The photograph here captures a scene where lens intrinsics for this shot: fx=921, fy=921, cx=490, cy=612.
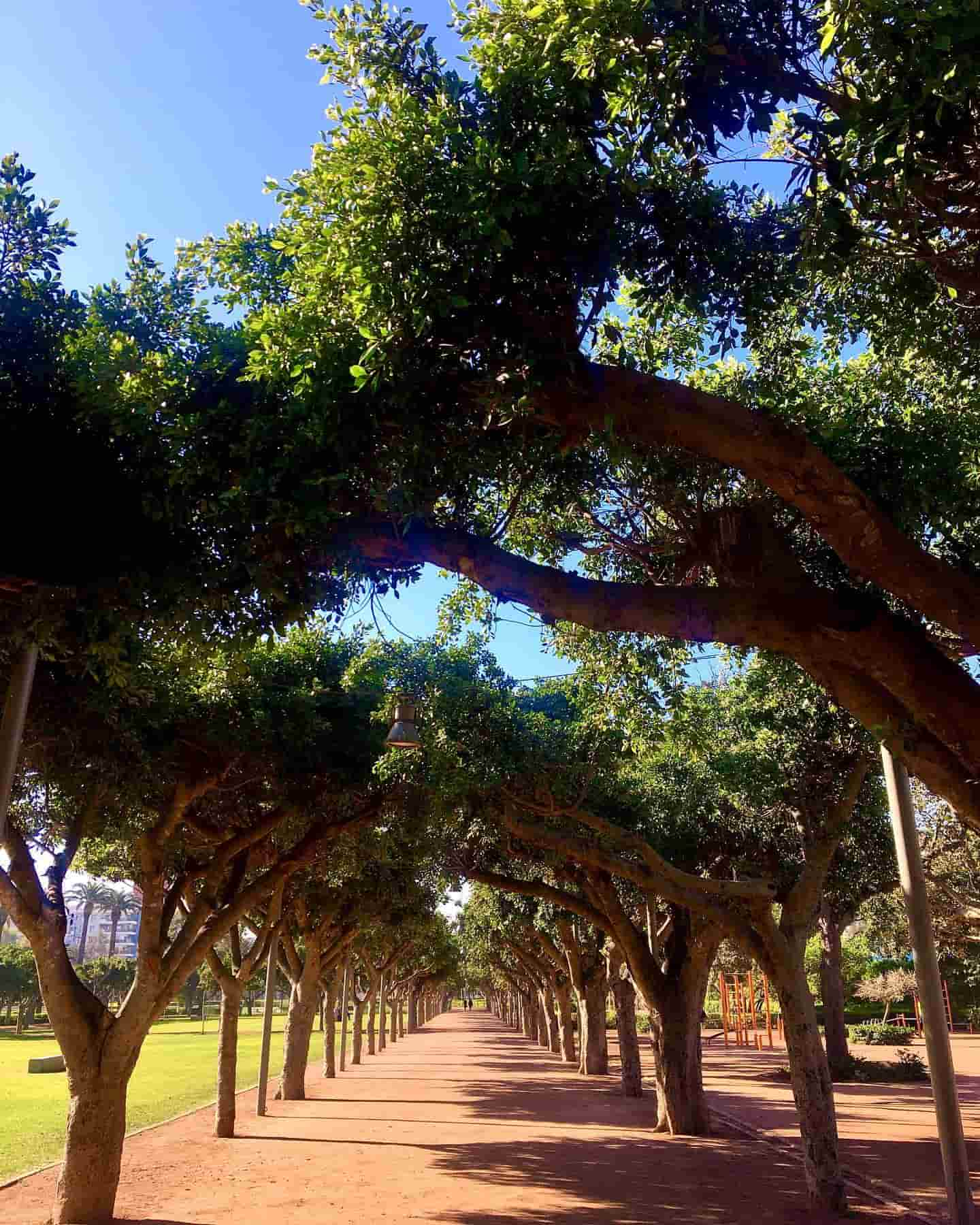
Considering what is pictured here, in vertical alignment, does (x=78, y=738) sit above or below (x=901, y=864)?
above

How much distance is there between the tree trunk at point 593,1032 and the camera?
30062 millimetres

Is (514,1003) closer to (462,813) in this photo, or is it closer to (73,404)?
(462,813)

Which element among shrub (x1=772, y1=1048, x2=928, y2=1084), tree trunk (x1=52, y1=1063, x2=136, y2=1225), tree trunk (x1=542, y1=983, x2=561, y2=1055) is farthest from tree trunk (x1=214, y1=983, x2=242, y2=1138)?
tree trunk (x1=542, y1=983, x2=561, y2=1055)

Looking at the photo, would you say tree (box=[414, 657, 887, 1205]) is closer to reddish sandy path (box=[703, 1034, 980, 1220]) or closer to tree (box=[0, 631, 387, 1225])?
tree (box=[0, 631, 387, 1225])

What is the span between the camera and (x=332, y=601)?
675cm

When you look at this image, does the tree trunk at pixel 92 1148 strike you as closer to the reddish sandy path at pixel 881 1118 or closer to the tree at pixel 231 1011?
the tree at pixel 231 1011

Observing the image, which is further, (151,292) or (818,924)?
(818,924)

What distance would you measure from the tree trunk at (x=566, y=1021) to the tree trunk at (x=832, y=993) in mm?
10907

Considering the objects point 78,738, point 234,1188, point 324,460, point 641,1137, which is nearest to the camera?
point 324,460

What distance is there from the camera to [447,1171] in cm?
1388

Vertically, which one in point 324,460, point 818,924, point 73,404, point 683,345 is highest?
point 683,345

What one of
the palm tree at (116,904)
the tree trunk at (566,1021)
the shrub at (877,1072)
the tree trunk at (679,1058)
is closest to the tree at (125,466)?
the tree trunk at (679,1058)

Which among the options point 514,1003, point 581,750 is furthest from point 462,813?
point 514,1003

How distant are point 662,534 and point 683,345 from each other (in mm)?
1672
